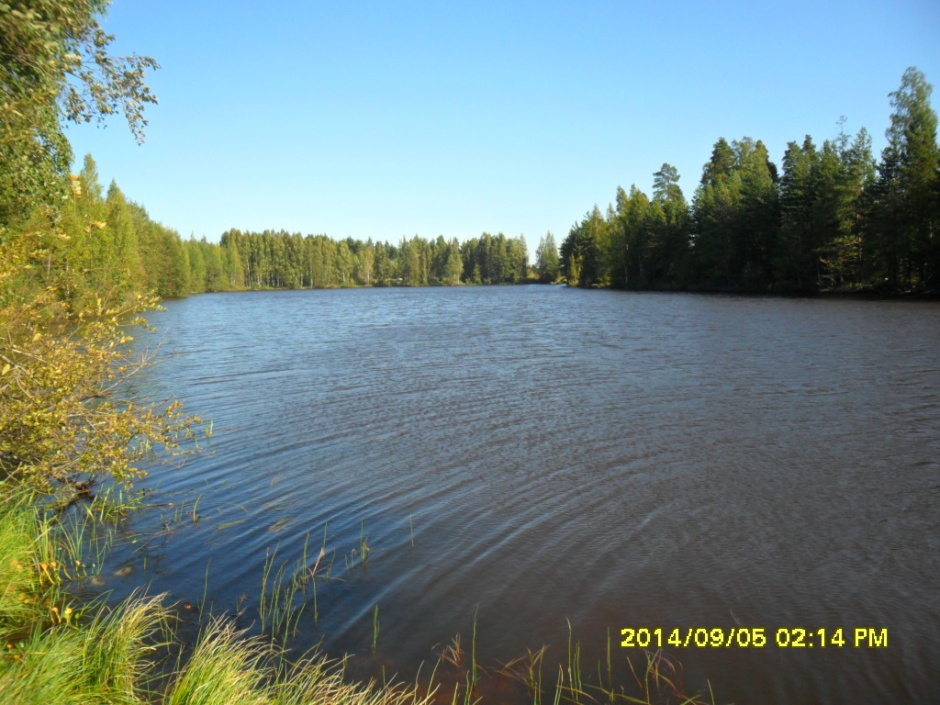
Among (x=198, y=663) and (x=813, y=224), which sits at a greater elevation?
(x=813, y=224)

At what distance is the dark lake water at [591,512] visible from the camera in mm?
5922

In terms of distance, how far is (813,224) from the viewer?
53750 millimetres

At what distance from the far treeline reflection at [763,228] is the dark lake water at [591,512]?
477 centimetres

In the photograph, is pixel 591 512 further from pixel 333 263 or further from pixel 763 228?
pixel 333 263

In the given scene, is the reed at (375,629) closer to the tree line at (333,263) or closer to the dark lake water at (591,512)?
the dark lake water at (591,512)

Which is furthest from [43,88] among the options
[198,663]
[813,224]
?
[813,224]

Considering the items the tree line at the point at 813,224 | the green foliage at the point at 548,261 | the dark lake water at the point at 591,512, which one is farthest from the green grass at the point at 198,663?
the green foliage at the point at 548,261

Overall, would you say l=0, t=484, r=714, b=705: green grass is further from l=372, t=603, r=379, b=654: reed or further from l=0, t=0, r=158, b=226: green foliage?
l=0, t=0, r=158, b=226: green foliage

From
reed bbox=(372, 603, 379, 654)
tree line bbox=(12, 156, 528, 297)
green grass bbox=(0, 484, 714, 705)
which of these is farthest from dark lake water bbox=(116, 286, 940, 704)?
tree line bbox=(12, 156, 528, 297)

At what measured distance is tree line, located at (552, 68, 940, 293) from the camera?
4494 cm

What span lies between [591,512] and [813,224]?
5453cm

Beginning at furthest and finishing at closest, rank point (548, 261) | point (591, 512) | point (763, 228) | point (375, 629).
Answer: point (548, 261), point (763, 228), point (591, 512), point (375, 629)

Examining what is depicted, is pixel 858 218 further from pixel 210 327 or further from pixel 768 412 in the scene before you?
pixel 210 327

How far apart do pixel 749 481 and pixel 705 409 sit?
465 cm
